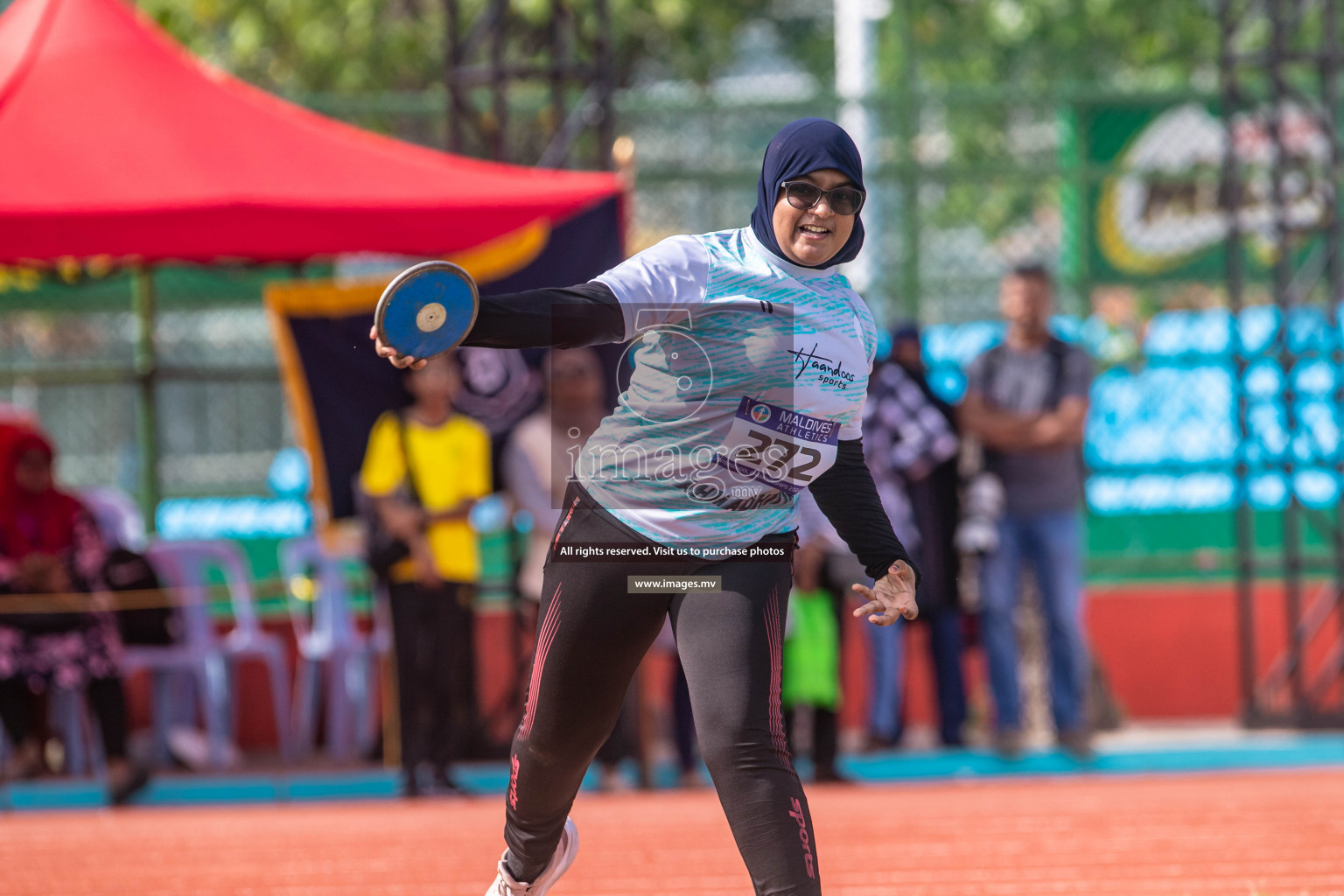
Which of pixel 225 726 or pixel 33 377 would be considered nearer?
pixel 225 726

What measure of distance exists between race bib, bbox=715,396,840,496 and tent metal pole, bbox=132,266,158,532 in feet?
22.5

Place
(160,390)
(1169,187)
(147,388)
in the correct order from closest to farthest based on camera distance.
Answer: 1. (147,388)
2. (160,390)
3. (1169,187)

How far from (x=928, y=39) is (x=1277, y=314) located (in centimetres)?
662

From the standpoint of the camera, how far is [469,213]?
7.53 meters

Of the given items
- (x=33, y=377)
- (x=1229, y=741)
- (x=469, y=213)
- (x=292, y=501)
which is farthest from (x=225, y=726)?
(x=1229, y=741)

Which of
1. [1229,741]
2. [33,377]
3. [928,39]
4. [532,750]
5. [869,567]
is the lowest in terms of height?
[1229,741]

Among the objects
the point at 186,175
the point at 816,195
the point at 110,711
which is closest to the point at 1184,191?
the point at 186,175

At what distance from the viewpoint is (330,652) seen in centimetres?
930

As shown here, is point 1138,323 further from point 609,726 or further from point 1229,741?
point 609,726

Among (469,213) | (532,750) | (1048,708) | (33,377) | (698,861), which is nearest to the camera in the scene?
(532,750)

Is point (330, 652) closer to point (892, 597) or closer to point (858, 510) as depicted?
point (858, 510)

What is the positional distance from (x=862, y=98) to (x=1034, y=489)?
2724 millimetres

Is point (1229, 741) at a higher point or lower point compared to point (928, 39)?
lower

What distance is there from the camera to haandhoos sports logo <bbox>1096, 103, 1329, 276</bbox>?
402 inches
